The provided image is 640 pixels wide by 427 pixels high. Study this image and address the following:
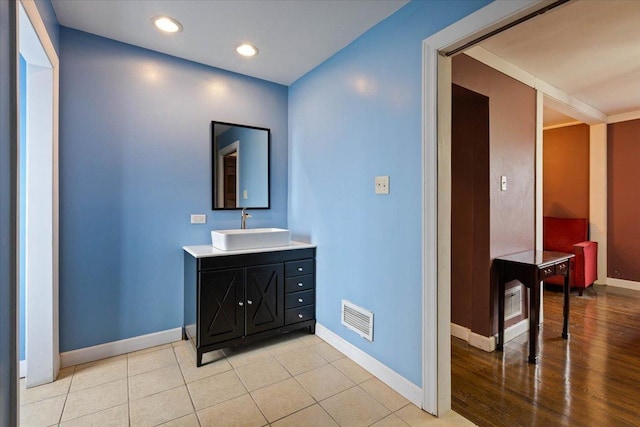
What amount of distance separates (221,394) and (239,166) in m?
1.87

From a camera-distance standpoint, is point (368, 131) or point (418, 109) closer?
point (418, 109)

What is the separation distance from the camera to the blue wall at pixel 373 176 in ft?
6.07

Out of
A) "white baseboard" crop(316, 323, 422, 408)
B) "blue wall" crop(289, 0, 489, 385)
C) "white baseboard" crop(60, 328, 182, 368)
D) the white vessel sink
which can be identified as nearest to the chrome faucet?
the white vessel sink

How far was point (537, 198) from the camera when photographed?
2.93m

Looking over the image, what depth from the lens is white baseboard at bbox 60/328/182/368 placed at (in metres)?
2.23

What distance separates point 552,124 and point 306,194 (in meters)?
4.42

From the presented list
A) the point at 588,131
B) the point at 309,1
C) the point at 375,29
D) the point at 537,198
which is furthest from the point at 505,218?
the point at 588,131

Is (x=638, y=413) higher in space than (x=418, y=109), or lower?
lower

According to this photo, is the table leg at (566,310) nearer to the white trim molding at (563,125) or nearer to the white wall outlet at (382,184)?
the white wall outlet at (382,184)

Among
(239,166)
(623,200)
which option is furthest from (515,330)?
(623,200)

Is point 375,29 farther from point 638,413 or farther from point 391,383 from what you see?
point 638,413

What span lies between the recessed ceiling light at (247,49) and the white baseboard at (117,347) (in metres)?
2.37

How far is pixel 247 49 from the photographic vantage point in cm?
246

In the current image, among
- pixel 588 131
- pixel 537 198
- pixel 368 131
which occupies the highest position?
pixel 588 131
